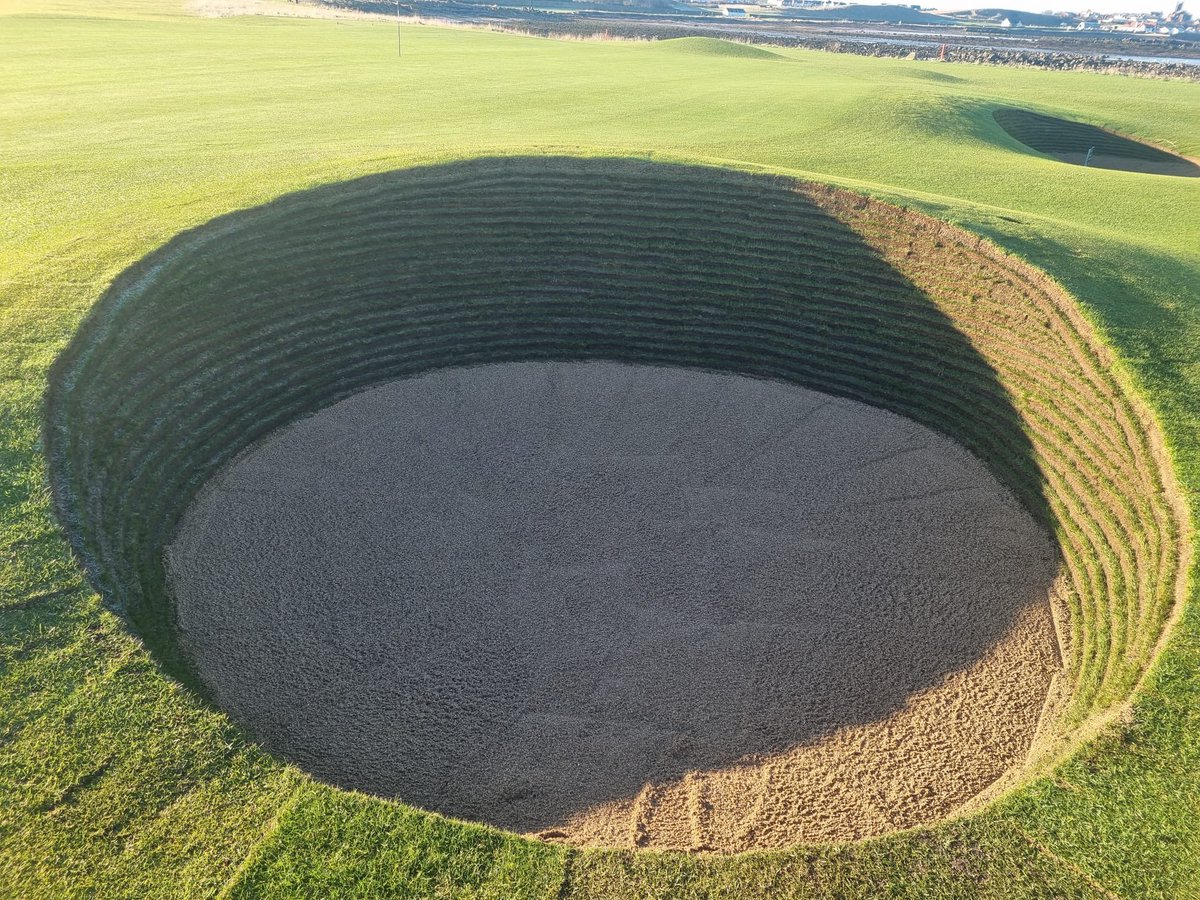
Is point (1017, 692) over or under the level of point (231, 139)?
under

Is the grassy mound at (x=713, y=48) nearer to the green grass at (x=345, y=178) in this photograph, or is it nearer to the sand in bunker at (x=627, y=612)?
the green grass at (x=345, y=178)

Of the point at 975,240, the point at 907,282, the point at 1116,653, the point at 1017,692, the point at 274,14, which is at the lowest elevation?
the point at 1017,692

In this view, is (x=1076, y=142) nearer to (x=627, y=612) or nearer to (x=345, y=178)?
(x=345, y=178)

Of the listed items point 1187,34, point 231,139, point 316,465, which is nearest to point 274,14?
point 231,139

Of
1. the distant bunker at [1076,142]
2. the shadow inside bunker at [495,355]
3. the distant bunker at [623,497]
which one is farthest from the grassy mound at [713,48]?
the distant bunker at [623,497]

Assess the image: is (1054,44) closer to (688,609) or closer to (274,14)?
(274,14)

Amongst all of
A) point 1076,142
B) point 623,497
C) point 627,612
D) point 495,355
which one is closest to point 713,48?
point 1076,142

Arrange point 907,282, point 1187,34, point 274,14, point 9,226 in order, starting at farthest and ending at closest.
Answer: point 1187,34 → point 274,14 → point 907,282 → point 9,226
